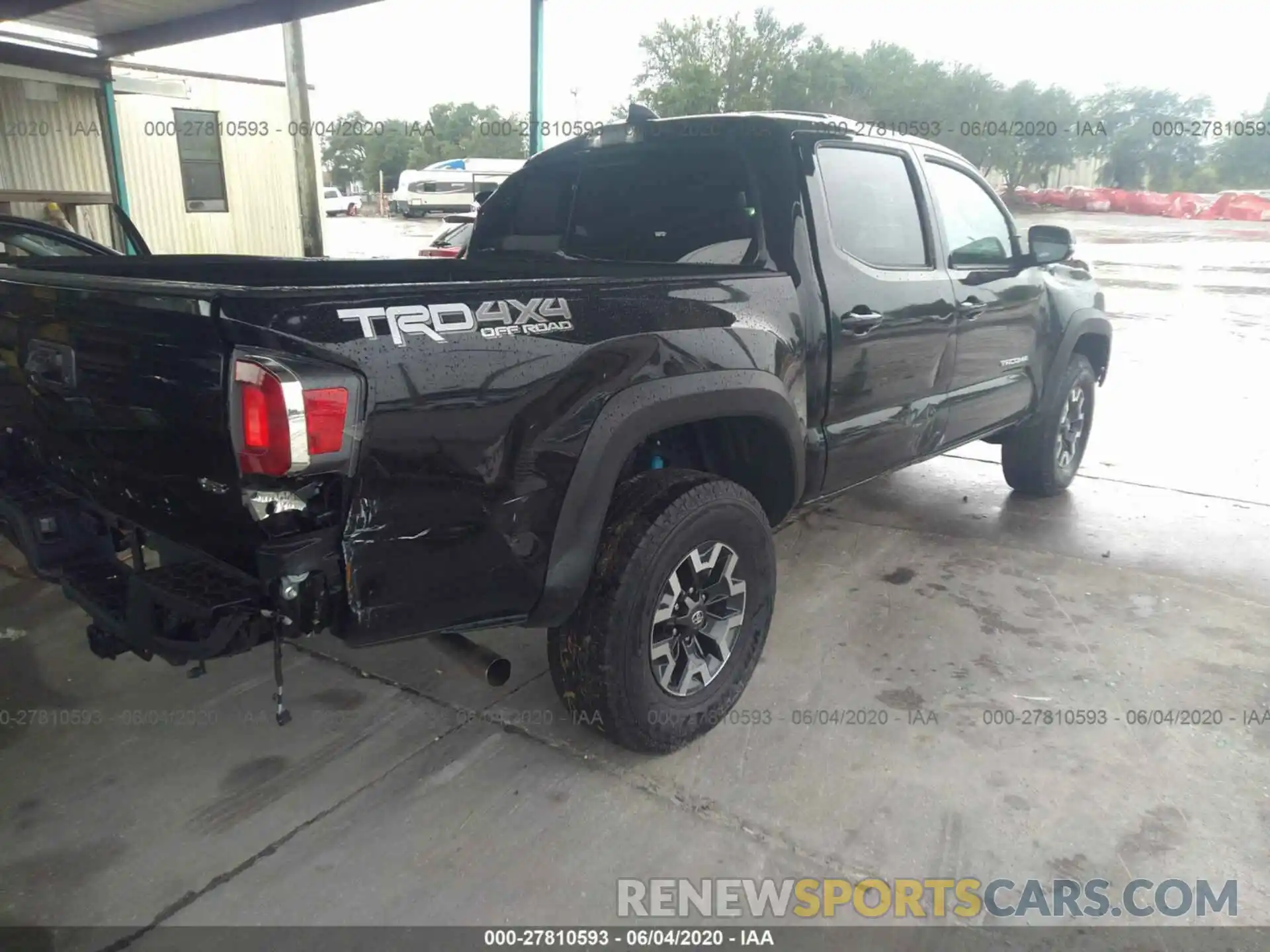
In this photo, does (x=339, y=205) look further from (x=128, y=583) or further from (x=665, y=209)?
(x=128, y=583)

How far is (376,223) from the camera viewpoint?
1460 inches

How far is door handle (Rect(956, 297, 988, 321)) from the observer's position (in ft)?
12.4

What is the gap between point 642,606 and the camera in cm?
248

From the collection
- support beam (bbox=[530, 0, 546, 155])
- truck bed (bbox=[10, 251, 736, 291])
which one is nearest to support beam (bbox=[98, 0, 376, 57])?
support beam (bbox=[530, 0, 546, 155])

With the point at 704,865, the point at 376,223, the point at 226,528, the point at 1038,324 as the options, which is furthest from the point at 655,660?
the point at 376,223

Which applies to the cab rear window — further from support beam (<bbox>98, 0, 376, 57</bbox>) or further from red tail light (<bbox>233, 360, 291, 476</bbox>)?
support beam (<bbox>98, 0, 376, 57</bbox>)

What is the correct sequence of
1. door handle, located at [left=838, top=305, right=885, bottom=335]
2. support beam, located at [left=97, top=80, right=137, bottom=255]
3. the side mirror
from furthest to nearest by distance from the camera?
support beam, located at [left=97, top=80, right=137, bottom=255] < the side mirror < door handle, located at [left=838, top=305, right=885, bottom=335]

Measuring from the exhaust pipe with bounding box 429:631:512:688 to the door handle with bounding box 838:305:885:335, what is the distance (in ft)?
5.44

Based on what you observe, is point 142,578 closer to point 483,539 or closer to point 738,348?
point 483,539

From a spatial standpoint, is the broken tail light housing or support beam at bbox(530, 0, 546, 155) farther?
support beam at bbox(530, 0, 546, 155)

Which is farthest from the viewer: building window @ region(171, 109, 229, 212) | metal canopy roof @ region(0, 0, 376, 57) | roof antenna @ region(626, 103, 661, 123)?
building window @ region(171, 109, 229, 212)

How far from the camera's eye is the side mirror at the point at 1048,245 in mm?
4234

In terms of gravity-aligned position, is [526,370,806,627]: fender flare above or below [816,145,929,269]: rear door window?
below

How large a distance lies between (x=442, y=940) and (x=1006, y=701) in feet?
6.68
